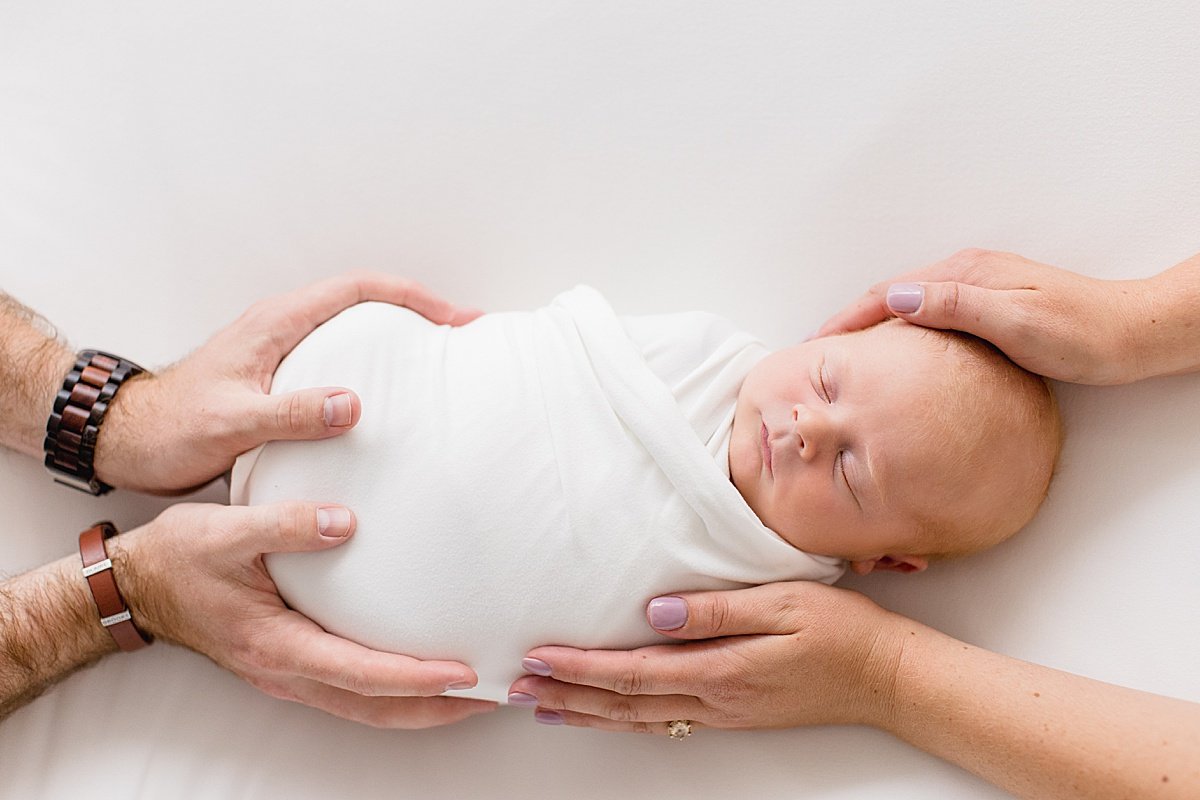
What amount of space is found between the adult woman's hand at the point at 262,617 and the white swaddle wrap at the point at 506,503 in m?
0.05

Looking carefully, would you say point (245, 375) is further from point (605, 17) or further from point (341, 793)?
point (605, 17)

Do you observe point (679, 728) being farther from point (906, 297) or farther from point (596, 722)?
point (906, 297)

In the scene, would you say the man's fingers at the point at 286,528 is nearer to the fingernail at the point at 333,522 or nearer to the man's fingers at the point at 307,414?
the fingernail at the point at 333,522

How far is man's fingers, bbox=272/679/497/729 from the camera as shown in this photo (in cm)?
158

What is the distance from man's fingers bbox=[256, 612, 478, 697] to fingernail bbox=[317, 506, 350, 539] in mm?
177

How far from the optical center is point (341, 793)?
5.40 feet

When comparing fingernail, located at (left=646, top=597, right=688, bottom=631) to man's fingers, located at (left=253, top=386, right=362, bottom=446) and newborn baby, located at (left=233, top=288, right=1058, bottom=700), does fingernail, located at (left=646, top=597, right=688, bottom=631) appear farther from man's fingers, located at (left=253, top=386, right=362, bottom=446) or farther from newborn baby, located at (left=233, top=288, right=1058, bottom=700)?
man's fingers, located at (left=253, top=386, right=362, bottom=446)

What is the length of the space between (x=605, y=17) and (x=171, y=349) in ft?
3.51

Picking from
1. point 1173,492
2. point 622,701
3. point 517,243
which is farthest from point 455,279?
point 1173,492

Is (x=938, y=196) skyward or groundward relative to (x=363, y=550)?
skyward

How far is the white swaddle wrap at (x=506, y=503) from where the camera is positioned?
1490 mm

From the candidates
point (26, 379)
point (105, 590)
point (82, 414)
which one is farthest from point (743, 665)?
point (26, 379)

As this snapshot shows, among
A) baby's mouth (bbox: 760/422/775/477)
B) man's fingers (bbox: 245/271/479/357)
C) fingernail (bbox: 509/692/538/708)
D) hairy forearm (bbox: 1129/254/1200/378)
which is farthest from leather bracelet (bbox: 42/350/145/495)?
hairy forearm (bbox: 1129/254/1200/378)

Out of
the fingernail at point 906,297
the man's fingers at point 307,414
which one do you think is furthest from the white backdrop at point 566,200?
the man's fingers at point 307,414
